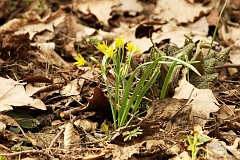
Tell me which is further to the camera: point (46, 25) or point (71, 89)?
point (46, 25)

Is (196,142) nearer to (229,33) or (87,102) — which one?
(87,102)

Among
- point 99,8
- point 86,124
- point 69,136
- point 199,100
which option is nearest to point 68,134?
point 69,136

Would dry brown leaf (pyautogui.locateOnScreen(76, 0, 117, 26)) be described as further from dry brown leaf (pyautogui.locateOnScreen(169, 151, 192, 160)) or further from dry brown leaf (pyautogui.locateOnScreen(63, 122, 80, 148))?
dry brown leaf (pyautogui.locateOnScreen(169, 151, 192, 160))

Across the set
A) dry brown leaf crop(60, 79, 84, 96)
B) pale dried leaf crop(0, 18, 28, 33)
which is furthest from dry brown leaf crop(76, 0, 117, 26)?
dry brown leaf crop(60, 79, 84, 96)

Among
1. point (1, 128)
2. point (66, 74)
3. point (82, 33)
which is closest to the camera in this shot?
point (1, 128)

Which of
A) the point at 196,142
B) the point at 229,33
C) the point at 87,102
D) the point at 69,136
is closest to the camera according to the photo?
the point at 196,142

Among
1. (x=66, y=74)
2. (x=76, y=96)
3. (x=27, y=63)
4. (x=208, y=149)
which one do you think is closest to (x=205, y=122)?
(x=208, y=149)

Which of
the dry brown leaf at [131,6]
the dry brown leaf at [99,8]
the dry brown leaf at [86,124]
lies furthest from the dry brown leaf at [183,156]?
the dry brown leaf at [131,6]

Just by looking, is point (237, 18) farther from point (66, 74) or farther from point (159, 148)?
point (159, 148)
